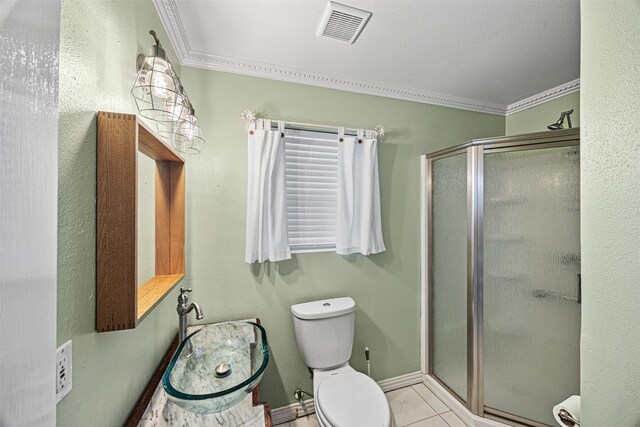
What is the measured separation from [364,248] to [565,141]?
54.0 inches

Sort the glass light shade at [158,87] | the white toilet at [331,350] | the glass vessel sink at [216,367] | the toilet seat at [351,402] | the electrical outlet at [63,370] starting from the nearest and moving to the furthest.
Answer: the electrical outlet at [63,370] < the glass vessel sink at [216,367] < the glass light shade at [158,87] < the toilet seat at [351,402] < the white toilet at [331,350]

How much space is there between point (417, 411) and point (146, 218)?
2116 mm

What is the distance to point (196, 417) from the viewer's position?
0.88 meters

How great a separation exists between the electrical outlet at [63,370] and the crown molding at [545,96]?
3.03 metres

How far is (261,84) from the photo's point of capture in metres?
1.71

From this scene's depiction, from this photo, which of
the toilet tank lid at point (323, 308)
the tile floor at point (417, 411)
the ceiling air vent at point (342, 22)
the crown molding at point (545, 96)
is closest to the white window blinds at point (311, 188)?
the toilet tank lid at point (323, 308)

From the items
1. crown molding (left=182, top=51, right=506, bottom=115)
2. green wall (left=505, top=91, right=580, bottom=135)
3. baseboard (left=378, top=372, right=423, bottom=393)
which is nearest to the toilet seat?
baseboard (left=378, top=372, right=423, bottom=393)

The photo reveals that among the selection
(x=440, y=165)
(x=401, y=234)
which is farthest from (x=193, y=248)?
(x=440, y=165)

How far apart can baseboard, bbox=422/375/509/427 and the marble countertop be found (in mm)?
1590

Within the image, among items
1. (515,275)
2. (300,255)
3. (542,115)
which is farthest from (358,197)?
(542,115)

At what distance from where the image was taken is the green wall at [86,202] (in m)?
0.57

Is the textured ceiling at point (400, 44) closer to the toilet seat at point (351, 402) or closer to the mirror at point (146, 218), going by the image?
the mirror at point (146, 218)

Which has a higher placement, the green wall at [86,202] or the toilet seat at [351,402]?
the green wall at [86,202]

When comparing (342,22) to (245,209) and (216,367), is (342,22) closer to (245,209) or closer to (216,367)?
(245,209)
